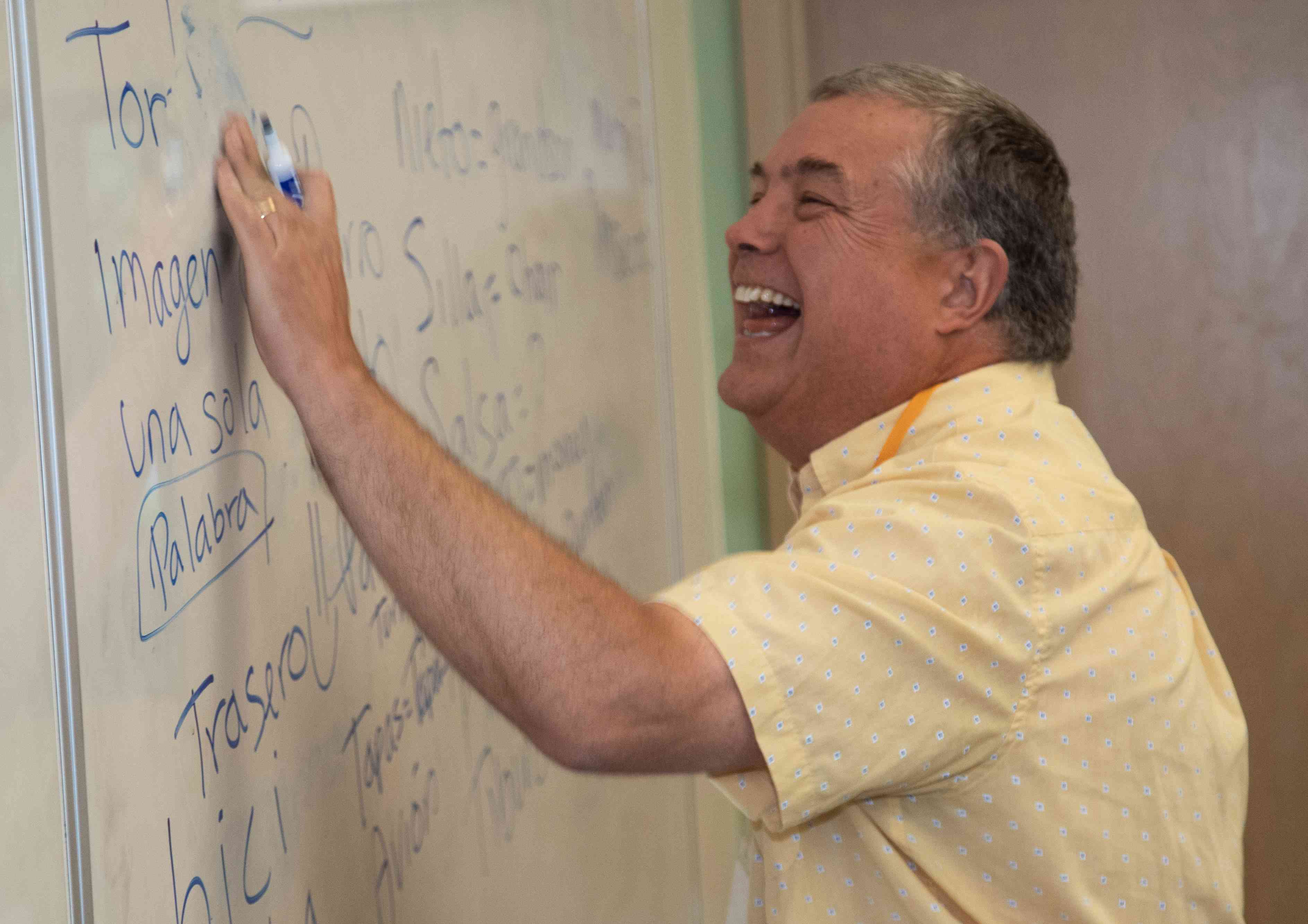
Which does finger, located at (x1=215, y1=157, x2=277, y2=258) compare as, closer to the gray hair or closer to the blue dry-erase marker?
the blue dry-erase marker

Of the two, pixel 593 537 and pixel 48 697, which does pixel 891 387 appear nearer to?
pixel 593 537

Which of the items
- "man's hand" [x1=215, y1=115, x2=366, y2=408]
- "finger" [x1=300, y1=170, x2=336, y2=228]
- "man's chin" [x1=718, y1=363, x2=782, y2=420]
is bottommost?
"man's chin" [x1=718, y1=363, x2=782, y2=420]

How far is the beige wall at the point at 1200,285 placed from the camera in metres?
2.14

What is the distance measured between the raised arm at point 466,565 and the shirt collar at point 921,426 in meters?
0.29

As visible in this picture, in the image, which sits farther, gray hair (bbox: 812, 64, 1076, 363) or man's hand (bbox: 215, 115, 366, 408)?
gray hair (bbox: 812, 64, 1076, 363)

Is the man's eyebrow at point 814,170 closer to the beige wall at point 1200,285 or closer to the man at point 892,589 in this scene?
the man at point 892,589

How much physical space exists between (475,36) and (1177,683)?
2.66ft

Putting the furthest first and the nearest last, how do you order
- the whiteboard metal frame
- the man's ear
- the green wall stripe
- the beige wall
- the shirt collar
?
the beige wall < the green wall stripe < the man's ear < the shirt collar < the whiteboard metal frame

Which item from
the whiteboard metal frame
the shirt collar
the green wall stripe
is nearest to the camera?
the whiteboard metal frame

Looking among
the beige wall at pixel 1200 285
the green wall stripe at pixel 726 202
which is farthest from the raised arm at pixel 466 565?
the beige wall at pixel 1200 285

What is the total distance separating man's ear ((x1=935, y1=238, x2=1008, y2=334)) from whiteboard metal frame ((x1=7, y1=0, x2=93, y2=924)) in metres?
0.78

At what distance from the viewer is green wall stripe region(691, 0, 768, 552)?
2035 mm

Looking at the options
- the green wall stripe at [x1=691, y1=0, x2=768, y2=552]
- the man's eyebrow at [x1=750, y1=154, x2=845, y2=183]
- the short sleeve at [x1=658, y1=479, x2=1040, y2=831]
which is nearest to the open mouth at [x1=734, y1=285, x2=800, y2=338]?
the man's eyebrow at [x1=750, y1=154, x2=845, y2=183]

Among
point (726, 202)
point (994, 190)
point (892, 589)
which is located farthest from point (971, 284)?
point (726, 202)
